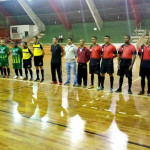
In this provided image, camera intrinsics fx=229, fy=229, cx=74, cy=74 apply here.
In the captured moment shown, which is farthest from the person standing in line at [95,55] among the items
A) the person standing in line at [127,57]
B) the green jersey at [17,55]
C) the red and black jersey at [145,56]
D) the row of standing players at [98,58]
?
the green jersey at [17,55]

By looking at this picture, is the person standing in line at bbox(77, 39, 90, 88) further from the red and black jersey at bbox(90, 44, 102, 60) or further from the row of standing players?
the red and black jersey at bbox(90, 44, 102, 60)

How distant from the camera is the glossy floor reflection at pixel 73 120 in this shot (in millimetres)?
2988

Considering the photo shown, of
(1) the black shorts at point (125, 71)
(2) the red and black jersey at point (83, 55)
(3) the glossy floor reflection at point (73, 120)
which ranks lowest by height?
(3) the glossy floor reflection at point (73, 120)

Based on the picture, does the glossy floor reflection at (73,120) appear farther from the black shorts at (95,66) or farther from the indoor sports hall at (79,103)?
the black shorts at (95,66)

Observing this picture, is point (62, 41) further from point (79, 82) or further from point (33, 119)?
point (33, 119)

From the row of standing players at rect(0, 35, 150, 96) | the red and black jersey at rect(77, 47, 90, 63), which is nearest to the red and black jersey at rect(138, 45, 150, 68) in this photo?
the row of standing players at rect(0, 35, 150, 96)

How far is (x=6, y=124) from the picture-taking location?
3.70m

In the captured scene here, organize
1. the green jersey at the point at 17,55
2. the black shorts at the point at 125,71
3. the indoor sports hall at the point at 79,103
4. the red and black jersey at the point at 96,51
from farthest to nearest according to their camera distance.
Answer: the green jersey at the point at 17,55 < the red and black jersey at the point at 96,51 < the black shorts at the point at 125,71 < the indoor sports hall at the point at 79,103

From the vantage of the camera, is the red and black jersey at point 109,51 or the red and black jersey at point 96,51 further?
the red and black jersey at point 96,51

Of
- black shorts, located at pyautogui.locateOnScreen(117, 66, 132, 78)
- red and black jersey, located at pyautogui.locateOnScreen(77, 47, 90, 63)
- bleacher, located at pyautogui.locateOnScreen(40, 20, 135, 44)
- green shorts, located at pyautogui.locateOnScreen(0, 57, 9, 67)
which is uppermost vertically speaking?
bleacher, located at pyautogui.locateOnScreen(40, 20, 135, 44)

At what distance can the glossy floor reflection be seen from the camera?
9.80ft

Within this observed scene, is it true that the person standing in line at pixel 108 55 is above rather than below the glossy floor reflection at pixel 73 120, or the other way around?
above

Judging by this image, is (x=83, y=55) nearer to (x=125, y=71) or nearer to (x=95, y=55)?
(x=95, y=55)

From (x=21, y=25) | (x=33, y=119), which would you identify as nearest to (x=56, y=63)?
(x=33, y=119)
